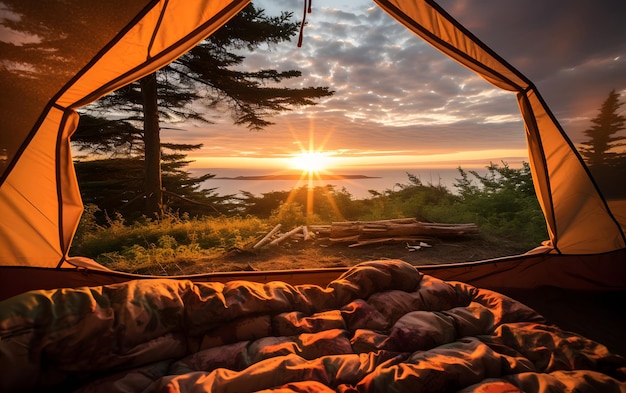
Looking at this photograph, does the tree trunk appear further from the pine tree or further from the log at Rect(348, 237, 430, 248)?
the log at Rect(348, 237, 430, 248)

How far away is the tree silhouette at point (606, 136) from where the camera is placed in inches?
82.1

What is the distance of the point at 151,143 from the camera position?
5.70 metres

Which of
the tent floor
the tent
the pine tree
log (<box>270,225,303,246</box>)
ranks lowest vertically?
the tent floor

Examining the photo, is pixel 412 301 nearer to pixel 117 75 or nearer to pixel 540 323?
pixel 540 323

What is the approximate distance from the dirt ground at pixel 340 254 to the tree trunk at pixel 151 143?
234 centimetres

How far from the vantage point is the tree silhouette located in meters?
2.09

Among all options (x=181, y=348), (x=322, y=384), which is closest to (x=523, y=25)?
(x=322, y=384)

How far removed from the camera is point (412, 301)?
1665 millimetres

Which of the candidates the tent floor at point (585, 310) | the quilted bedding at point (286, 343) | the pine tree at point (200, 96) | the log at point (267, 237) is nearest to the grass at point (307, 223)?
the log at point (267, 237)

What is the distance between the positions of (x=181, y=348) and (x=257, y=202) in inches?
322

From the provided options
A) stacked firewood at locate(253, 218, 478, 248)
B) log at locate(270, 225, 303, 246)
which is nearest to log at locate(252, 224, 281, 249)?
stacked firewood at locate(253, 218, 478, 248)

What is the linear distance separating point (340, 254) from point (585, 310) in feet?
8.47

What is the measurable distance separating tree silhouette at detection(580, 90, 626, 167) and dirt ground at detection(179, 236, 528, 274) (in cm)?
201

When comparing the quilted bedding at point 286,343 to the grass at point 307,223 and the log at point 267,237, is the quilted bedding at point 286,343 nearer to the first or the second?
the grass at point 307,223
